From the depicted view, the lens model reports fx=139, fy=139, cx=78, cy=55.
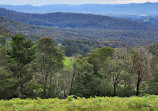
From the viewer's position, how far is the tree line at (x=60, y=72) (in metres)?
20.9

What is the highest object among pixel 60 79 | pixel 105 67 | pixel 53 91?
pixel 105 67

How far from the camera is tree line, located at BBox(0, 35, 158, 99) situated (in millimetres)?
20906

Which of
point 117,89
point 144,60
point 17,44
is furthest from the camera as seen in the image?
point 117,89

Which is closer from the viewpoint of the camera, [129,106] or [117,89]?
[129,106]

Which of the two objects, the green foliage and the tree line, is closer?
the tree line

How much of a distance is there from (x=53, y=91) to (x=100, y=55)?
10.9 m

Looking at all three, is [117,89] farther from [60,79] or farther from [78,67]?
[60,79]

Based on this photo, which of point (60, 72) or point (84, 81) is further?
point (60, 72)

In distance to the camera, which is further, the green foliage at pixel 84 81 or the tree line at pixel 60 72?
the green foliage at pixel 84 81

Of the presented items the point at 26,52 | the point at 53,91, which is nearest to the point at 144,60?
the point at 53,91

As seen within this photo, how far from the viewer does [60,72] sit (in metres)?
25.1

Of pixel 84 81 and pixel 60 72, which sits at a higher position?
pixel 60 72

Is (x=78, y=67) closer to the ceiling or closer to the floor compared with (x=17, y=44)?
closer to the floor

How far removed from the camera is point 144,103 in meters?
9.00
